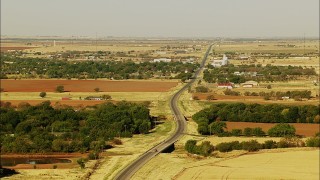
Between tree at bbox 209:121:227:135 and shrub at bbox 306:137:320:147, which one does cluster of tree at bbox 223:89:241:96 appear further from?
shrub at bbox 306:137:320:147

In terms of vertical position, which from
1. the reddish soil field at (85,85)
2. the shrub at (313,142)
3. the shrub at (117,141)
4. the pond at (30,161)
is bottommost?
the pond at (30,161)

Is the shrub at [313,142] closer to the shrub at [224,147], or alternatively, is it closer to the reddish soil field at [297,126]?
the shrub at [224,147]

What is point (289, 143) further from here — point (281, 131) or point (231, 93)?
point (231, 93)

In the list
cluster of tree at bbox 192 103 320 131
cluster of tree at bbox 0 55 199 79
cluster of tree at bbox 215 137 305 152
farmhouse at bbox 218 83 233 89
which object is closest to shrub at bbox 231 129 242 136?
cluster of tree at bbox 192 103 320 131

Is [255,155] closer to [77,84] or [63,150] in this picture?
[63,150]

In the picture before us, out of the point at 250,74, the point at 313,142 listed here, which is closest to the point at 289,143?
the point at 313,142

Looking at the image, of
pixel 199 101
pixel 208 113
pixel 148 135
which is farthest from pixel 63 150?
pixel 199 101

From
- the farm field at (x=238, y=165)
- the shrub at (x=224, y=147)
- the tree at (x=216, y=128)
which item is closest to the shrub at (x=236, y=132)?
the tree at (x=216, y=128)
